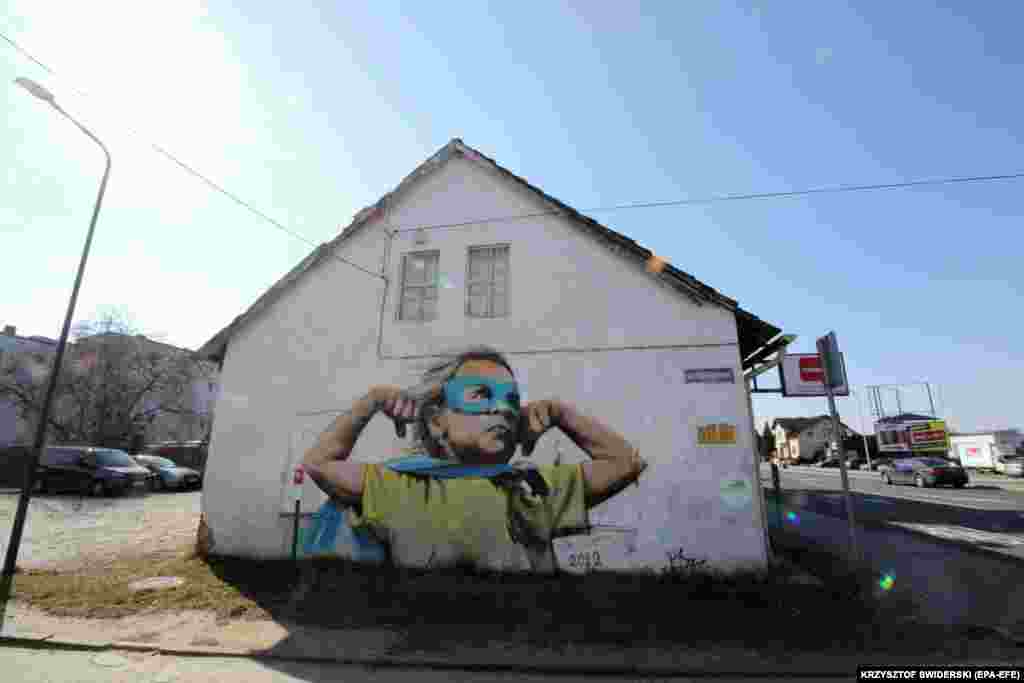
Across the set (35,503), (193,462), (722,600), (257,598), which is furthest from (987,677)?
(193,462)

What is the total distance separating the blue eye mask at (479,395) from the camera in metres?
8.66

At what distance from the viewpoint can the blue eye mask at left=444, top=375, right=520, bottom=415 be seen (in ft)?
28.4

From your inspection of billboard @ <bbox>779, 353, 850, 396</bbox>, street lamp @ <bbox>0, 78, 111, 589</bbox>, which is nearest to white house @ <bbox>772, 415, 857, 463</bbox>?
billboard @ <bbox>779, 353, 850, 396</bbox>

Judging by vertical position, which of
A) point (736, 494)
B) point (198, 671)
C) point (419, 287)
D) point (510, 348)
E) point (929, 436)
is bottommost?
point (198, 671)

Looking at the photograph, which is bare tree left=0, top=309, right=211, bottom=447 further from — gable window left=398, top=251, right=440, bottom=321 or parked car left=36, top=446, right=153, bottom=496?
gable window left=398, top=251, right=440, bottom=321

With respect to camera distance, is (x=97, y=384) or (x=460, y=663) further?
(x=97, y=384)

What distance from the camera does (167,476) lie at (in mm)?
21047

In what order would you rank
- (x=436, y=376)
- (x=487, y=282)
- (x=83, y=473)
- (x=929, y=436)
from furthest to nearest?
(x=929, y=436)
(x=83, y=473)
(x=487, y=282)
(x=436, y=376)

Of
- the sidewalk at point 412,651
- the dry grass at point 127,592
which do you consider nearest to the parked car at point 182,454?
the dry grass at point 127,592

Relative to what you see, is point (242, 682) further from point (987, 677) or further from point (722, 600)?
point (987, 677)
